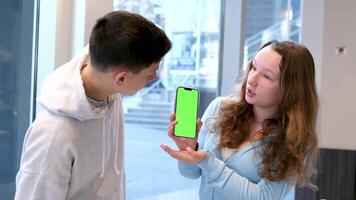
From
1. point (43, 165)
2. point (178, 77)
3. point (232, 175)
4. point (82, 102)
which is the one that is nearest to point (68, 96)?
point (82, 102)

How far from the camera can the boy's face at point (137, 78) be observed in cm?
100

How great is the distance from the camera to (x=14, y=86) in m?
1.67

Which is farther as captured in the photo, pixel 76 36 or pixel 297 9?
pixel 297 9

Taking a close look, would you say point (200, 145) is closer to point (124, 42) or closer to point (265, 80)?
point (265, 80)

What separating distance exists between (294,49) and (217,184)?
1.85ft

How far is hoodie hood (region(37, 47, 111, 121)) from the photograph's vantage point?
97 centimetres

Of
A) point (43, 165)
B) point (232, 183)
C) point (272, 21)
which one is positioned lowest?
point (232, 183)

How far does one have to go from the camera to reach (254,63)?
1463 mm

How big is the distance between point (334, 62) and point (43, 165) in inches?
115

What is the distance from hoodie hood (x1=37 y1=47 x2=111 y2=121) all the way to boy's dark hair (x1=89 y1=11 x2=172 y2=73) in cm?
7

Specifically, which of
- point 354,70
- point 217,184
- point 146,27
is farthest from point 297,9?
point 146,27

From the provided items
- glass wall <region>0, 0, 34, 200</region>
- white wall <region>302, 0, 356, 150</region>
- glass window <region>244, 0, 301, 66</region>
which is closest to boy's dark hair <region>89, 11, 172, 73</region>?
glass wall <region>0, 0, 34, 200</region>

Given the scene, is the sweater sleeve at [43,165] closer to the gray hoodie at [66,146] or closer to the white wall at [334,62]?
the gray hoodie at [66,146]

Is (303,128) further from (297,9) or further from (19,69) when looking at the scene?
(297,9)
